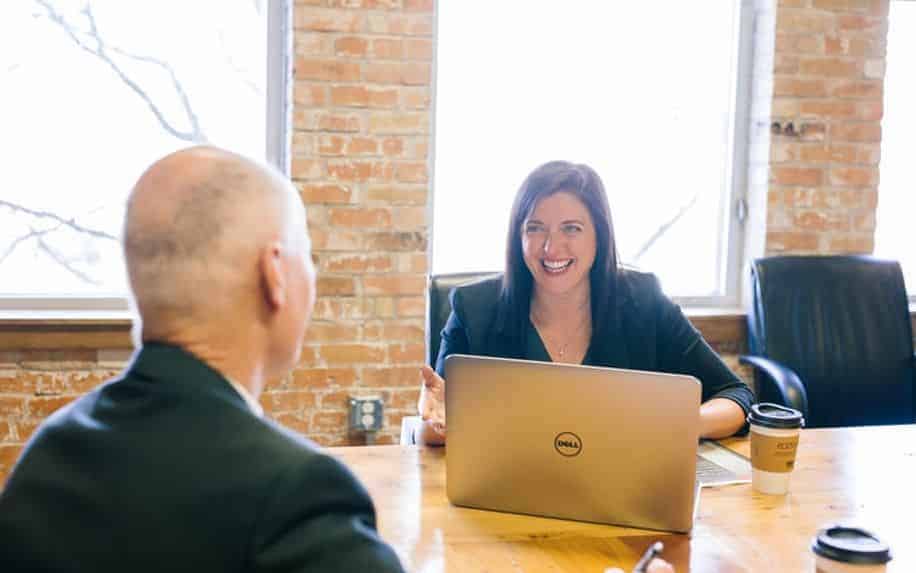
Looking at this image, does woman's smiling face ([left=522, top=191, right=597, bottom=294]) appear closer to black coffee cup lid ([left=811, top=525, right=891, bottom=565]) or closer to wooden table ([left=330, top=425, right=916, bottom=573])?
wooden table ([left=330, top=425, right=916, bottom=573])

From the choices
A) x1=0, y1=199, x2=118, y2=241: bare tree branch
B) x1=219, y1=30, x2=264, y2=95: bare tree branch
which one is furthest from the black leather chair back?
x1=0, y1=199, x2=118, y2=241: bare tree branch

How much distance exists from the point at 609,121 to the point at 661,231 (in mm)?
429

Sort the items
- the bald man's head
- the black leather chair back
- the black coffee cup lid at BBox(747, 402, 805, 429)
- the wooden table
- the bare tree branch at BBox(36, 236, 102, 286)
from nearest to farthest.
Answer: the bald man's head
the wooden table
the black coffee cup lid at BBox(747, 402, 805, 429)
the black leather chair back
the bare tree branch at BBox(36, 236, 102, 286)

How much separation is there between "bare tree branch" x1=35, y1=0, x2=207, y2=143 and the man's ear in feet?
7.32

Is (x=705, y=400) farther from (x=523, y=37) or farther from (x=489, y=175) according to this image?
(x=523, y=37)

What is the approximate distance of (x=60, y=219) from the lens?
3.05 meters

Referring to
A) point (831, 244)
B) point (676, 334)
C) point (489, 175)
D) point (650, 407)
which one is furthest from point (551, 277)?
point (831, 244)

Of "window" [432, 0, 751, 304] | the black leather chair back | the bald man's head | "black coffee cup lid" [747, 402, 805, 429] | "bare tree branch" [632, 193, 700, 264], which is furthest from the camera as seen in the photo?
"bare tree branch" [632, 193, 700, 264]

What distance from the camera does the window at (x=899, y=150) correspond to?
3650mm

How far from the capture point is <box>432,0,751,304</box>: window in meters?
3.30

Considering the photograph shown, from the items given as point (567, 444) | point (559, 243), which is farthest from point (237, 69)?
point (567, 444)

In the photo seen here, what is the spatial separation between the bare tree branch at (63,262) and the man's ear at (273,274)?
2.27 meters

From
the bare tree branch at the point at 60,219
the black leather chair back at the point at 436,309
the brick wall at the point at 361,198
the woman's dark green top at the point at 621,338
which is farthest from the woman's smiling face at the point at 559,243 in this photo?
the bare tree branch at the point at 60,219

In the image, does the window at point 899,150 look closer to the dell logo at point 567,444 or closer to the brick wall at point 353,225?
the brick wall at point 353,225
